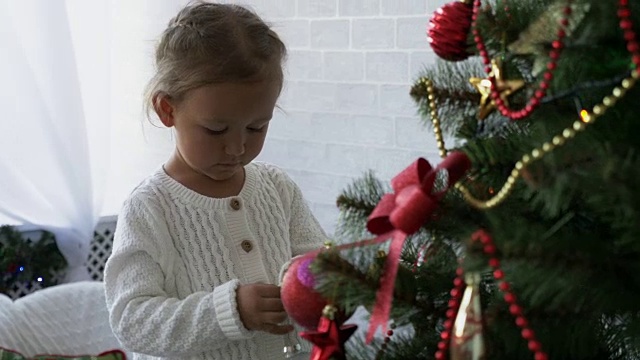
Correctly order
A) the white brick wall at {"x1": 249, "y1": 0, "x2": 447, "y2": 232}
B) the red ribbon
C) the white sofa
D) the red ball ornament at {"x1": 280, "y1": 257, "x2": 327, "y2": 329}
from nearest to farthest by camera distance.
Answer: the red ribbon, the red ball ornament at {"x1": 280, "y1": 257, "x2": 327, "y2": 329}, the white sofa, the white brick wall at {"x1": 249, "y1": 0, "x2": 447, "y2": 232}

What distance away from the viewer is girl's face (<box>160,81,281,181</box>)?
52.8 inches

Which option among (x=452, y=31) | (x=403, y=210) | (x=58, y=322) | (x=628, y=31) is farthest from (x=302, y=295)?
(x=58, y=322)

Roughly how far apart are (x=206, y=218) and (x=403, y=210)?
28.3 inches

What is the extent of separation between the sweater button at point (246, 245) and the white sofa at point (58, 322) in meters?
0.80

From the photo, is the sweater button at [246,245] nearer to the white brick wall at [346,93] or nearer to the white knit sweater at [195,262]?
the white knit sweater at [195,262]

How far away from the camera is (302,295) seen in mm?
898

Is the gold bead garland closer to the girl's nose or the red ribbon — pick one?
the red ribbon

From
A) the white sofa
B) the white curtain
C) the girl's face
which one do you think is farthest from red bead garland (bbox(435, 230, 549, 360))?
the white curtain

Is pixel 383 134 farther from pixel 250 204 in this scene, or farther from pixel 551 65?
pixel 551 65

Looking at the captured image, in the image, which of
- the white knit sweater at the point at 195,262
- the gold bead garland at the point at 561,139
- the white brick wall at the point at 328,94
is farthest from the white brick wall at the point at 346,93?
the gold bead garland at the point at 561,139

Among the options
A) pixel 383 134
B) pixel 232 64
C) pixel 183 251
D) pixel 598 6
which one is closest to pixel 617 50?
pixel 598 6

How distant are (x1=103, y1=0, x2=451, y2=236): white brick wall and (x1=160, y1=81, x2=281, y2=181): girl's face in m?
1.04

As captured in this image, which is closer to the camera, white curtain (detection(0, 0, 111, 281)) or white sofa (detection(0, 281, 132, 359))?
white sofa (detection(0, 281, 132, 359))

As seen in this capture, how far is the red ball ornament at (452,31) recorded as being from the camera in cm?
85
